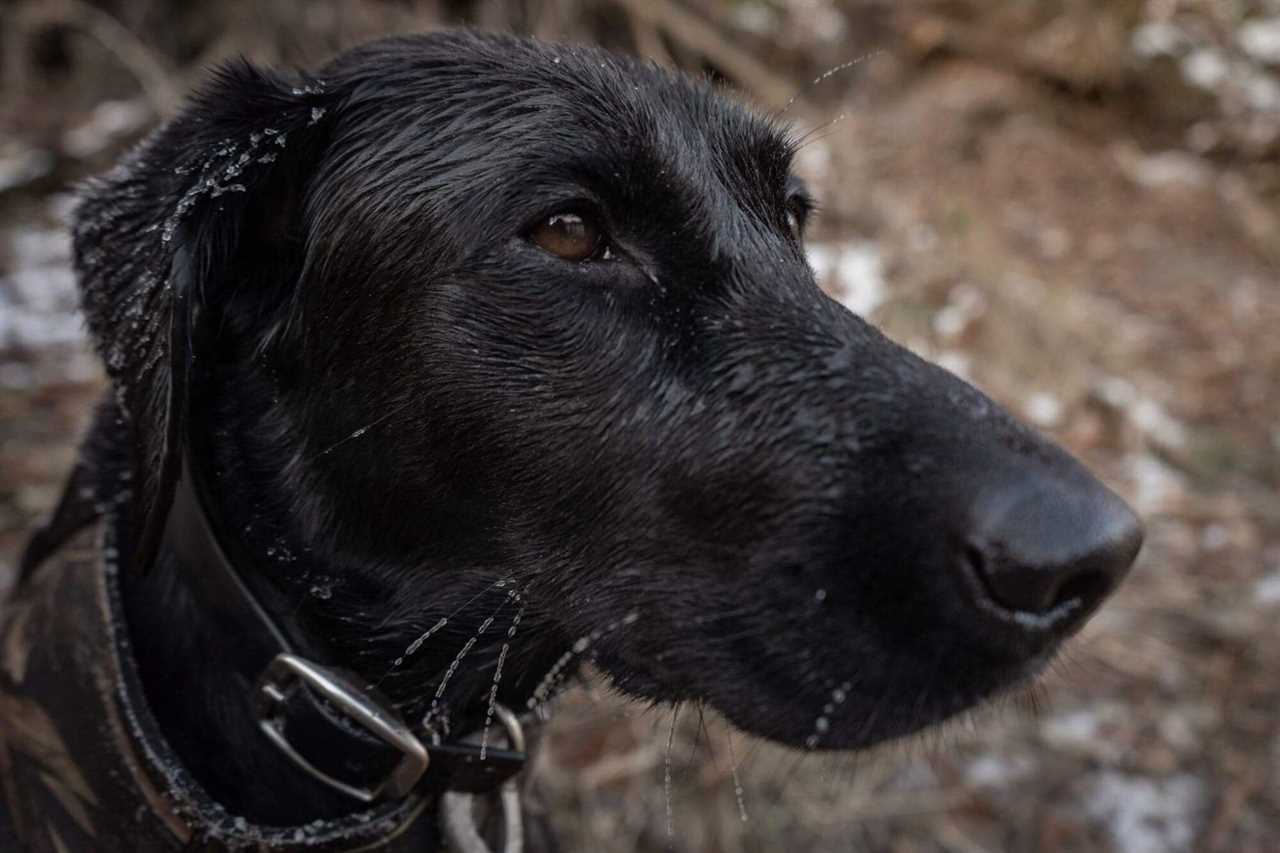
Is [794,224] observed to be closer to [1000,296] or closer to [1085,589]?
[1085,589]

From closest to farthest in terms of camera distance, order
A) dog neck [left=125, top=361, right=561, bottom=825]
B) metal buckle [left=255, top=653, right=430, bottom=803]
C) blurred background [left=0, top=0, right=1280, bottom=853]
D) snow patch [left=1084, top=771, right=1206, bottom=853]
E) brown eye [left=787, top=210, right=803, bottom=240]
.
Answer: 1. metal buckle [left=255, top=653, right=430, bottom=803]
2. dog neck [left=125, top=361, right=561, bottom=825]
3. brown eye [left=787, top=210, right=803, bottom=240]
4. snow patch [left=1084, top=771, right=1206, bottom=853]
5. blurred background [left=0, top=0, right=1280, bottom=853]

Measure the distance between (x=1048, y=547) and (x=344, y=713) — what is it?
1.08 m

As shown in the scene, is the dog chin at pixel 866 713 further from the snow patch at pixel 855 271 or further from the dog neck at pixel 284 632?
the snow patch at pixel 855 271

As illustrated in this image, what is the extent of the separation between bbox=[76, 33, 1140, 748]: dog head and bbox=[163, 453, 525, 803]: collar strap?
4.4 inches

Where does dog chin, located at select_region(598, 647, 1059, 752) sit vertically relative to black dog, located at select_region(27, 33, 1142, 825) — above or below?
below

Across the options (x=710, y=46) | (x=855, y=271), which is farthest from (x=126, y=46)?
(x=855, y=271)

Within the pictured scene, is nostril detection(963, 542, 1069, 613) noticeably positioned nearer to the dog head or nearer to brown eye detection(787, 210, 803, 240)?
the dog head

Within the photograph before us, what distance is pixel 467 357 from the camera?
5.86ft

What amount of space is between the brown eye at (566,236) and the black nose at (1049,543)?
71 centimetres

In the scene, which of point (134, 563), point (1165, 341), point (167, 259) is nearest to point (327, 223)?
point (167, 259)

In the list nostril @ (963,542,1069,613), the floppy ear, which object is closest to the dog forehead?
the floppy ear

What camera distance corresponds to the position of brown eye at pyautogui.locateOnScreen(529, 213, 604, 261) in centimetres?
180

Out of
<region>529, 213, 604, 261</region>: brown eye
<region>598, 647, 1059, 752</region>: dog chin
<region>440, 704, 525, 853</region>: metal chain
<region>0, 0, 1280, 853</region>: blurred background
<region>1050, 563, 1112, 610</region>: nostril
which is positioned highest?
<region>529, 213, 604, 261</region>: brown eye

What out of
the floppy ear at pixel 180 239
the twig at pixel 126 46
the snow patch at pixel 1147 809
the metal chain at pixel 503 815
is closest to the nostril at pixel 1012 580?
the metal chain at pixel 503 815
